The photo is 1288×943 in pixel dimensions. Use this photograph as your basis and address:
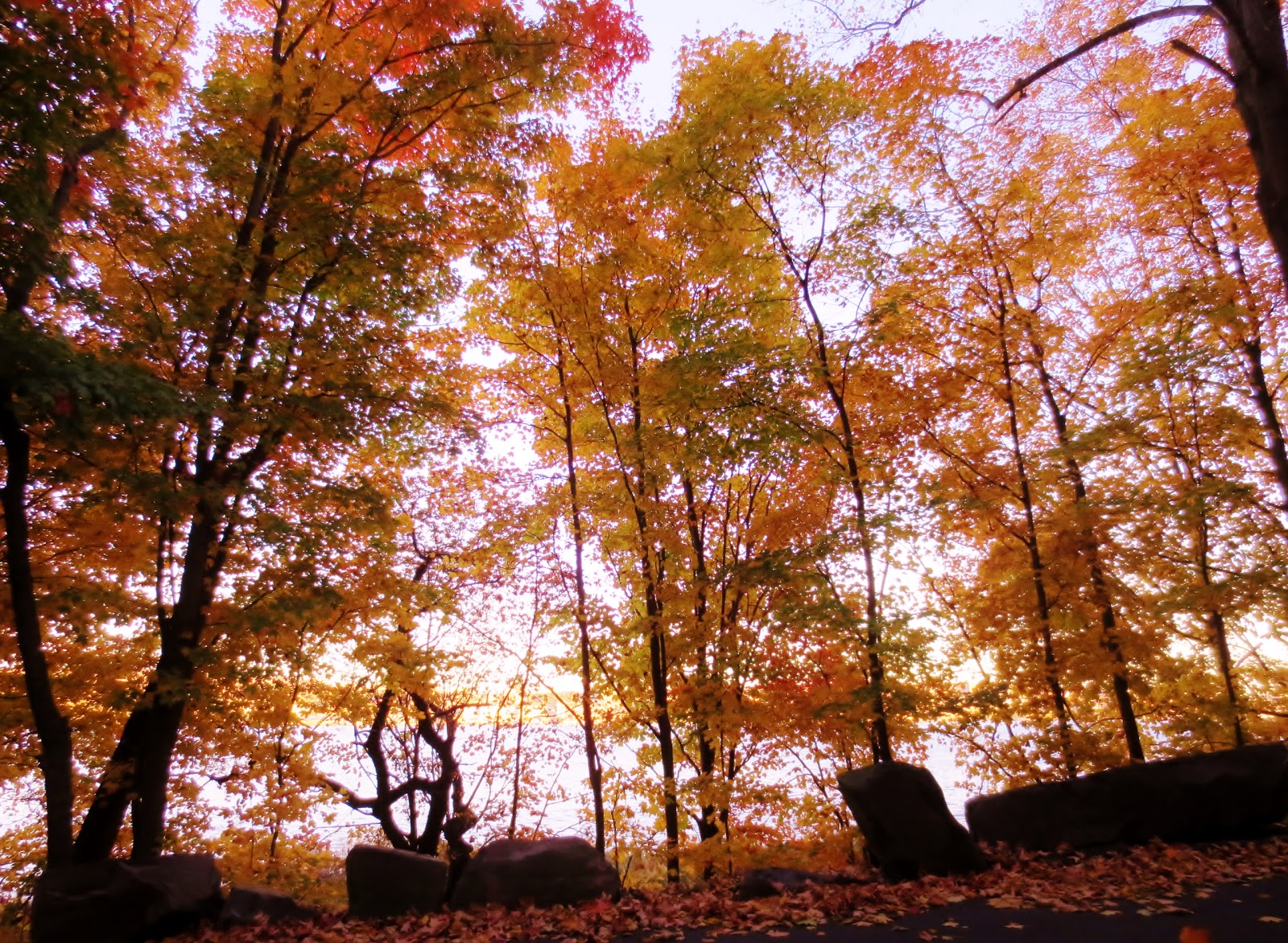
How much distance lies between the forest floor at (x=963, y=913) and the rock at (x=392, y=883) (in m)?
0.19

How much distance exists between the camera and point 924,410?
933 cm

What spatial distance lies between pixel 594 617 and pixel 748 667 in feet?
8.27

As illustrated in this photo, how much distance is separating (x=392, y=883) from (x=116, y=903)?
6.91 ft

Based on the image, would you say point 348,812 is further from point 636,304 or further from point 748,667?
point 636,304

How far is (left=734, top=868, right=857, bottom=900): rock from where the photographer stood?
228 inches

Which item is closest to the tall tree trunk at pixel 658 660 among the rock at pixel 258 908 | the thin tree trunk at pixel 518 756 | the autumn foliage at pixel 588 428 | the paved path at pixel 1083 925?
the autumn foliage at pixel 588 428

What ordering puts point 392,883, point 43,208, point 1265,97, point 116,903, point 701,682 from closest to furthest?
point 1265,97, point 43,208, point 116,903, point 392,883, point 701,682

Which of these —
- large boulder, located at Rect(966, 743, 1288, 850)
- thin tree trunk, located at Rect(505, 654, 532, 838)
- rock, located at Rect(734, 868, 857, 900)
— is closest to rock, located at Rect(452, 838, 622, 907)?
rock, located at Rect(734, 868, 857, 900)

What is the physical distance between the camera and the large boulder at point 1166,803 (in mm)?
6637

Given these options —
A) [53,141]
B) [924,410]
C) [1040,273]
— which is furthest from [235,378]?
[1040,273]

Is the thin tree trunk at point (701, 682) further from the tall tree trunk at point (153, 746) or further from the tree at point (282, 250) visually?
the tall tree trunk at point (153, 746)

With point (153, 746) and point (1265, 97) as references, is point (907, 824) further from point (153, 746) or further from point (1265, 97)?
point (153, 746)

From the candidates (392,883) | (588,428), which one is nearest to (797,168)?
(588,428)

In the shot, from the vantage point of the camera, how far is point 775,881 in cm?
587
